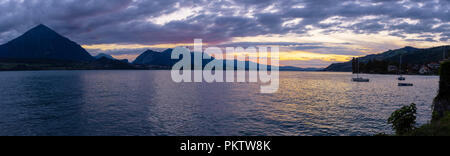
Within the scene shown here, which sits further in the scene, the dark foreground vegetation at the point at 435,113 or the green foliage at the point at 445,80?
the green foliage at the point at 445,80

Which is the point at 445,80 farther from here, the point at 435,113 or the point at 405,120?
the point at 405,120

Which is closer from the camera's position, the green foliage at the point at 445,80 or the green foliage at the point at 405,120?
the green foliage at the point at 405,120

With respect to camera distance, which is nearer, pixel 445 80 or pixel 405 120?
pixel 405 120

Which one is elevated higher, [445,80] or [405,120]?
[445,80]

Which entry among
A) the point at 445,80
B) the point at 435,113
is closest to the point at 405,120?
the point at 435,113

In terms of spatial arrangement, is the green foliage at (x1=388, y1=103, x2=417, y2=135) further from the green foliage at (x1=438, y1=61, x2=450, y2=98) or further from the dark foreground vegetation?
the green foliage at (x1=438, y1=61, x2=450, y2=98)

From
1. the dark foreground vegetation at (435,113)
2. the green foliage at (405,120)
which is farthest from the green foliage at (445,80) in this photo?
the green foliage at (405,120)

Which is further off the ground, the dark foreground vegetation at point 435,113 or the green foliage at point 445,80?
the green foliage at point 445,80

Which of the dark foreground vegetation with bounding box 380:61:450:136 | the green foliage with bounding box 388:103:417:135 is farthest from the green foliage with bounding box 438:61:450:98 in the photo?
the green foliage with bounding box 388:103:417:135

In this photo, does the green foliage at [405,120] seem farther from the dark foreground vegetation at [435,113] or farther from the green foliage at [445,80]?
the green foliage at [445,80]

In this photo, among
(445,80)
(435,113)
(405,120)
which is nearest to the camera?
(405,120)

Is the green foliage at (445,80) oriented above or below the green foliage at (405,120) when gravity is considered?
above
